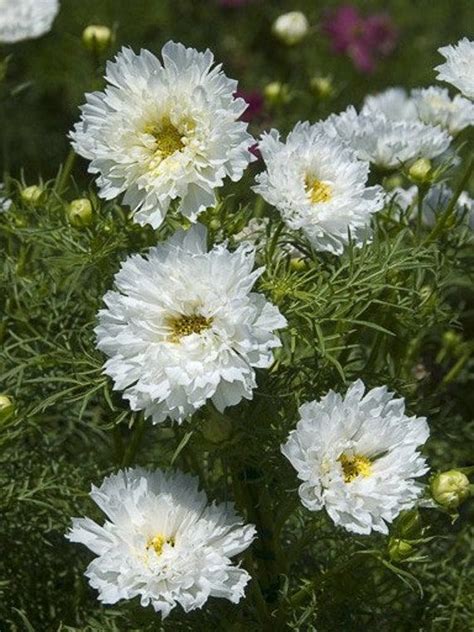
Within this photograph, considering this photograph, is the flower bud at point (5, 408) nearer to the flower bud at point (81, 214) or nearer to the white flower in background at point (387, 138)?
the flower bud at point (81, 214)

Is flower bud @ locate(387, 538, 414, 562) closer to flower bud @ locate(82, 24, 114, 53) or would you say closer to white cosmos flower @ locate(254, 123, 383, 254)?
white cosmos flower @ locate(254, 123, 383, 254)

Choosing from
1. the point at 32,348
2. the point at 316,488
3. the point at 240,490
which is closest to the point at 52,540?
the point at 32,348

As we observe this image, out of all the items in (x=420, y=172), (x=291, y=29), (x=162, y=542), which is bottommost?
(x=162, y=542)

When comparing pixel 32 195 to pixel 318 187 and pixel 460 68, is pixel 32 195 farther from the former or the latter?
pixel 460 68

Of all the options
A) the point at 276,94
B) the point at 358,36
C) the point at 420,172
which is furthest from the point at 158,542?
the point at 358,36

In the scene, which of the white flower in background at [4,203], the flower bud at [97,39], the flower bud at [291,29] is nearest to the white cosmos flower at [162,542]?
the white flower in background at [4,203]

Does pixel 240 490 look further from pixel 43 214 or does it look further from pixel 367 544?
pixel 43 214
